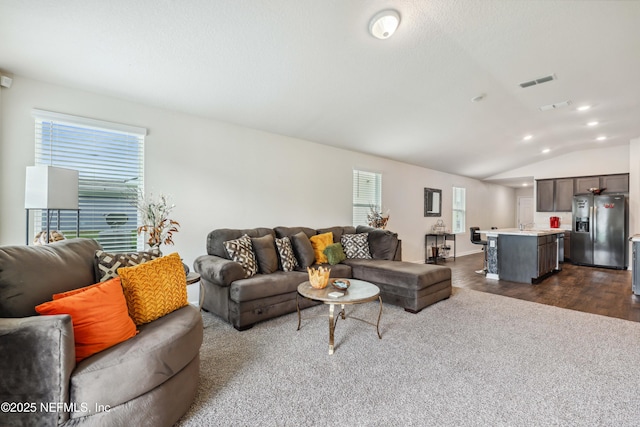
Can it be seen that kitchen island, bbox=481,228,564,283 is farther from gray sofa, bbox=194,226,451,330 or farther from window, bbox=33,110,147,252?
window, bbox=33,110,147,252

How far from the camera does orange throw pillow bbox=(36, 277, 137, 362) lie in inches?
58.2

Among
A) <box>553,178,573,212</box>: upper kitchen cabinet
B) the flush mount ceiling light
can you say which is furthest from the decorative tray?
<box>553,178,573,212</box>: upper kitchen cabinet

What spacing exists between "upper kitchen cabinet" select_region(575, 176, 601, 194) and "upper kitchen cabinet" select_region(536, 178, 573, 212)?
0.14m

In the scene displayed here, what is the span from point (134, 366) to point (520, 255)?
578 centimetres

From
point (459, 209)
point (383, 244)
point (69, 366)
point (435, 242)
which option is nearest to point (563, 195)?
point (459, 209)

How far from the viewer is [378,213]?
19.1 ft

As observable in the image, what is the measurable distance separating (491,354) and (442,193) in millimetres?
5893

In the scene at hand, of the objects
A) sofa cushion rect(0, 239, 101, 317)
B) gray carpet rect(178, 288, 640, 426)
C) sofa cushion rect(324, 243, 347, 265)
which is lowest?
gray carpet rect(178, 288, 640, 426)

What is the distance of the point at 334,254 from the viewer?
4.08 metres

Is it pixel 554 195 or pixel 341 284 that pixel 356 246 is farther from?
pixel 554 195

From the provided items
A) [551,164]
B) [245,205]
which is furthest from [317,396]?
[551,164]

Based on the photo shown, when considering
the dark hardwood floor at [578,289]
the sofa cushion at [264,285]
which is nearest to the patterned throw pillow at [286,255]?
the sofa cushion at [264,285]

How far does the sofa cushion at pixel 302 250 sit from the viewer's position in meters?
3.88

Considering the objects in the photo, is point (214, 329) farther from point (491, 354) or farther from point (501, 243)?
point (501, 243)
